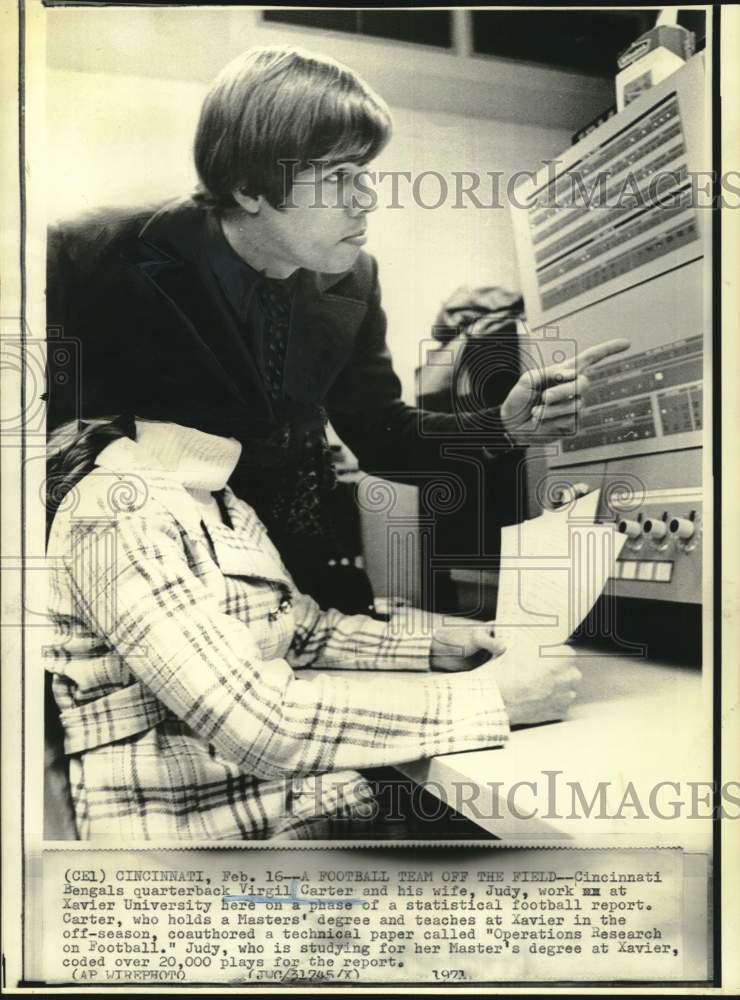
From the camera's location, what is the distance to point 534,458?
56.8 inches

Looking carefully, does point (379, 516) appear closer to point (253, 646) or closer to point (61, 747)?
point (253, 646)

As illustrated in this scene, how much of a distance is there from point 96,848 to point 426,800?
518 mm

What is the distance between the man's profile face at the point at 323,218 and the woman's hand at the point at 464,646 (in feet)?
1.94

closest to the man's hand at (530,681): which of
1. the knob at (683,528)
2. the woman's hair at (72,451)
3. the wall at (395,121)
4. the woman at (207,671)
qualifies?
the woman at (207,671)

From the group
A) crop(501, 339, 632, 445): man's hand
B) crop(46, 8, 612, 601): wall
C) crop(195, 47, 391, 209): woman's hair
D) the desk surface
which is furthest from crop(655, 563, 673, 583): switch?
crop(195, 47, 391, 209): woman's hair

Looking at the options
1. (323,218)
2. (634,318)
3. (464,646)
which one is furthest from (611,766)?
(323,218)

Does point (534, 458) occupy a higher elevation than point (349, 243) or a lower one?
lower

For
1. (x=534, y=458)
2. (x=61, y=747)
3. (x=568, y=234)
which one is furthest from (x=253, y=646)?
(x=568, y=234)

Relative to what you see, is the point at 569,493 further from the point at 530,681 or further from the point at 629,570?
the point at 530,681

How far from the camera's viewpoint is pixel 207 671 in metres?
1.35

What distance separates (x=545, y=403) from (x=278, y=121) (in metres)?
0.60

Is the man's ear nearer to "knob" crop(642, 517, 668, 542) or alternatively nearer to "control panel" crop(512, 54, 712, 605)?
"control panel" crop(512, 54, 712, 605)

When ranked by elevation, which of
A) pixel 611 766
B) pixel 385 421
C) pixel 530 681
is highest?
pixel 385 421

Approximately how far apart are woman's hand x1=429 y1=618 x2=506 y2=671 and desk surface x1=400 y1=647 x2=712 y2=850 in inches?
5.0
